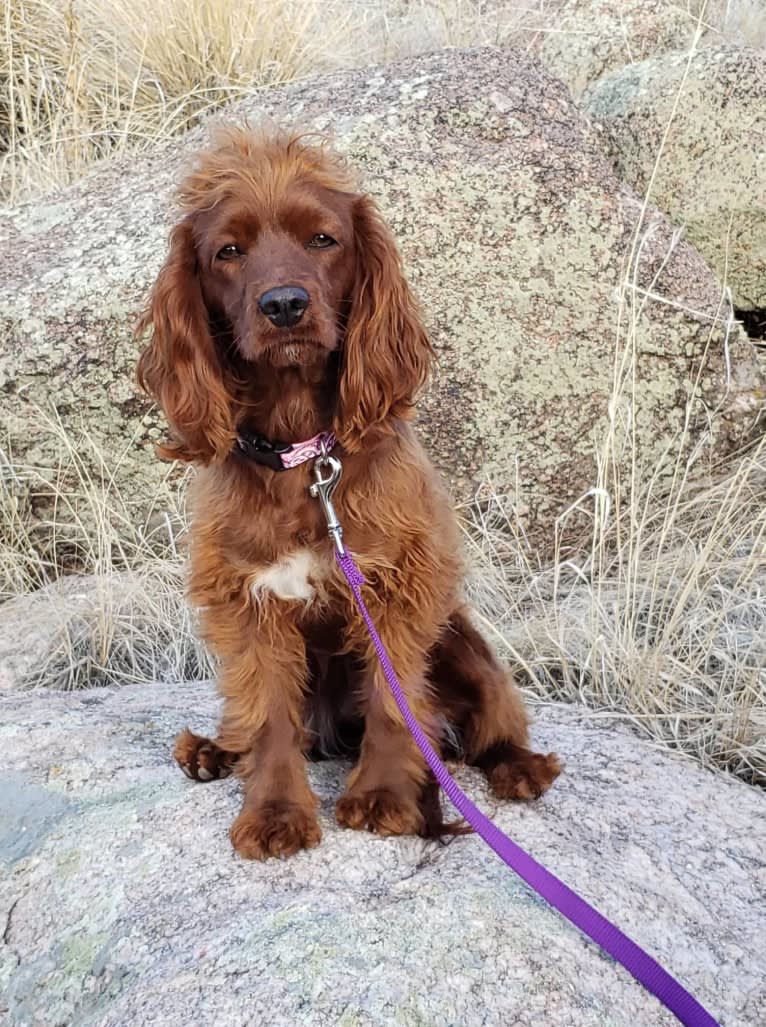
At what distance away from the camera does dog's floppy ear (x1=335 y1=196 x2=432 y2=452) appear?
7.79 ft

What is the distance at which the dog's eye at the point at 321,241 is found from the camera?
235 centimetres

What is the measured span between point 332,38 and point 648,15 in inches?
89.7

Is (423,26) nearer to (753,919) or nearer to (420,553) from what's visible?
(420,553)

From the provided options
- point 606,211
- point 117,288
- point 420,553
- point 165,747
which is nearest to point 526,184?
point 606,211

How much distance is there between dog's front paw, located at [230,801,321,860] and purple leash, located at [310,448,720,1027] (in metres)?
0.31

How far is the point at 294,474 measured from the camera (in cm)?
237

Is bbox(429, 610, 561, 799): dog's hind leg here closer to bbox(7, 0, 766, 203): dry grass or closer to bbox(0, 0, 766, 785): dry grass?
bbox(0, 0, 766, 785): dry grass

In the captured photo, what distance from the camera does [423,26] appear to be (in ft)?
27.7

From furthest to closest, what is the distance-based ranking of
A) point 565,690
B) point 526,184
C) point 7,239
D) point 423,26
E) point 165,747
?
point 423,26 < point 7,239 < point 526,184 < point 565,690 < point 165,747

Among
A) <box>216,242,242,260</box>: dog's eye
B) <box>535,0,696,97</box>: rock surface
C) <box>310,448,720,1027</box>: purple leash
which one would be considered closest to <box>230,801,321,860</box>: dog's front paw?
<box>310,448,720,1027</box>: purple leash

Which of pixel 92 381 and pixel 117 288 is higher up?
pixel 117 288

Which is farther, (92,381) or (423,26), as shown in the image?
(423,26)

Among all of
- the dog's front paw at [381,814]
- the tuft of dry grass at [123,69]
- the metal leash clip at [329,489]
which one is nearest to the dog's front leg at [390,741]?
the dog's front paw at [381,814]

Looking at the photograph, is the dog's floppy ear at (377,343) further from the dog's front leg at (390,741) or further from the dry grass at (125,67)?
the dry grass at (125,67)
